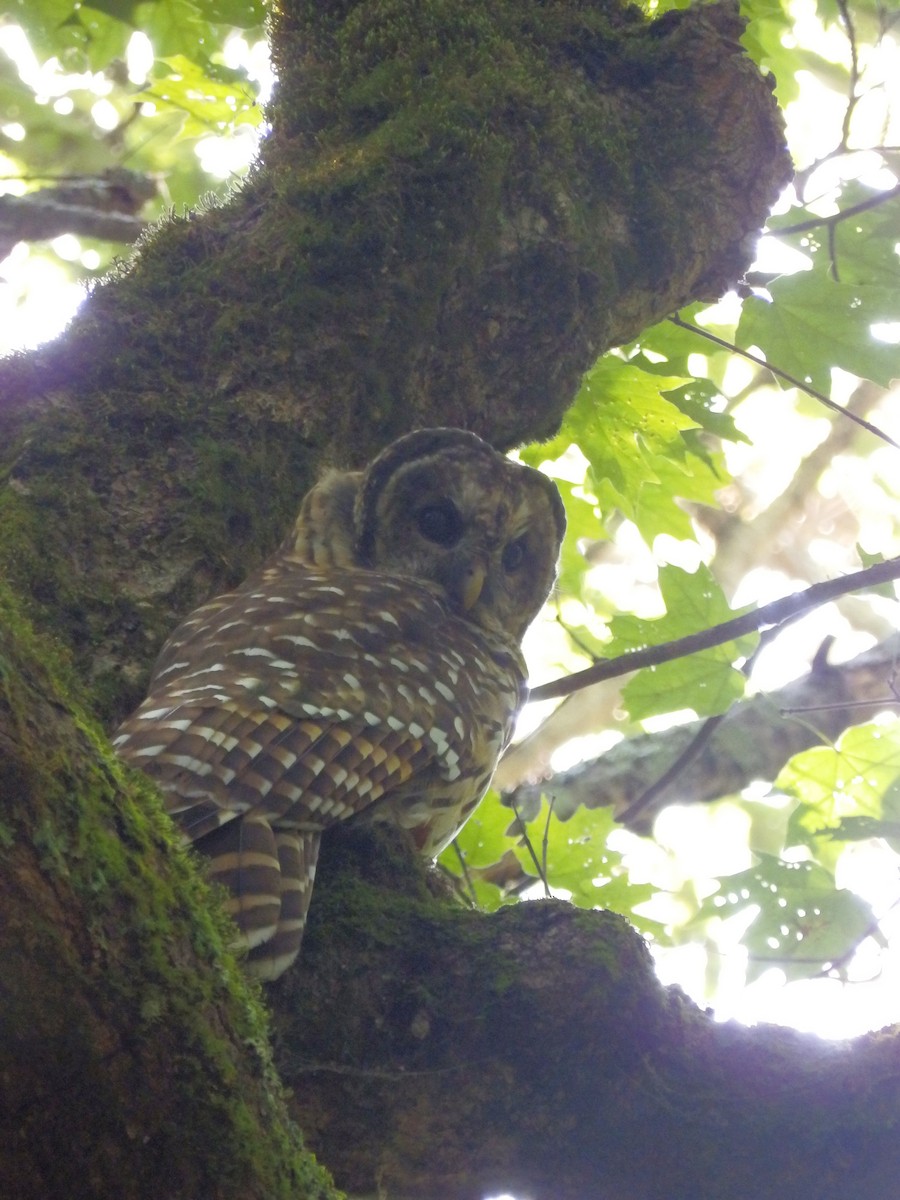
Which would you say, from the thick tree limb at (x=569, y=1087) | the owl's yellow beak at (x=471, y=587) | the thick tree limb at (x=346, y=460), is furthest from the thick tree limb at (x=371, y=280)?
the thick tree limb at (x=569, y=1087)

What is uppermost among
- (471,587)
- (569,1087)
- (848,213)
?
(848,213)

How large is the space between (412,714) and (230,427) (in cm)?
85

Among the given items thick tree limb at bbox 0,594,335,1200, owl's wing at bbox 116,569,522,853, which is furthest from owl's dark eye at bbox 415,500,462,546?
thick tree limb at bbox 0,594,335,1200

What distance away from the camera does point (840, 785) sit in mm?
4492

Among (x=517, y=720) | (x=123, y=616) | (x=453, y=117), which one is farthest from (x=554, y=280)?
(x=123, y=616)

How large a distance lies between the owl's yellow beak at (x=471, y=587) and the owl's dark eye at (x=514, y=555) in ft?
0.74

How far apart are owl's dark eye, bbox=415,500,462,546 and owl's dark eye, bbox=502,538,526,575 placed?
0.68ft

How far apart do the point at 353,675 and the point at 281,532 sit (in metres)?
0.74

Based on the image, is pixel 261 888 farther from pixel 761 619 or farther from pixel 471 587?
pixel 761 619

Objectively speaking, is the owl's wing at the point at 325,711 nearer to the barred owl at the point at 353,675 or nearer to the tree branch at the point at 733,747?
the barred owl at the point at 353,675

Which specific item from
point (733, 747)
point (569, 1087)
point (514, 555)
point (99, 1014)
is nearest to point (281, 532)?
point (514, 555)

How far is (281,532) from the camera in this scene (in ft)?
9.90

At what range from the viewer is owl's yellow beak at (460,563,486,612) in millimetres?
3201

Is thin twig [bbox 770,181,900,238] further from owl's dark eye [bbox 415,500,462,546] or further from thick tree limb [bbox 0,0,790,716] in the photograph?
owl's dark eye [bbox 415,500,462,546]
